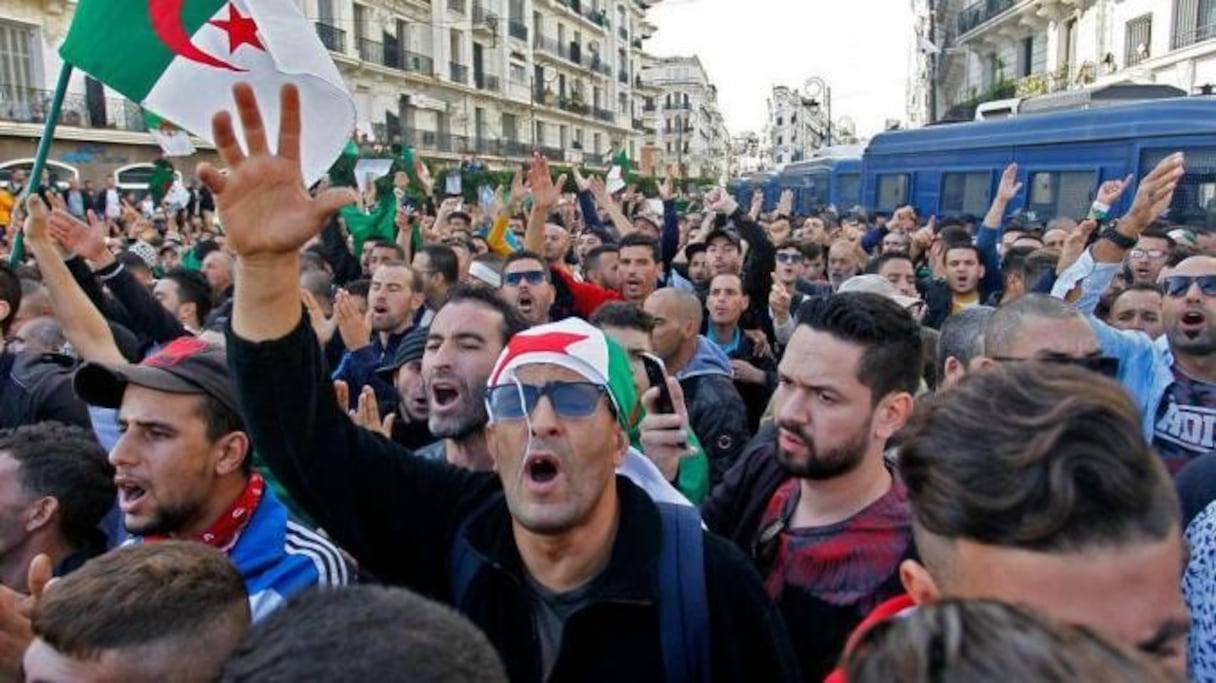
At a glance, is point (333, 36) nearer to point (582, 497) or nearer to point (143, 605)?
point (582, 497)

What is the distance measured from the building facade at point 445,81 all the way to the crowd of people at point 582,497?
36.1 feet

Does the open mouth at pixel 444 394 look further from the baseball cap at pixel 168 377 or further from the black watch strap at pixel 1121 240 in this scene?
the black watch strap at pixel 1121 240

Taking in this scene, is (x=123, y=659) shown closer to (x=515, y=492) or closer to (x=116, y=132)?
(x=515, y=492)

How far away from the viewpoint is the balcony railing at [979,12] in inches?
1163

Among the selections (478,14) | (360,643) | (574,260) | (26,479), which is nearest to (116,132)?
(574,260)

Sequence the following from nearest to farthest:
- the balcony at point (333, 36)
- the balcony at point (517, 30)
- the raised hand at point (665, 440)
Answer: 1. the raised hand at point (665, 440)
2. the balcony at point (333, 36)
3. the balcony at point (517, 30)

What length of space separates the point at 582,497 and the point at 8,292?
3.40 metres

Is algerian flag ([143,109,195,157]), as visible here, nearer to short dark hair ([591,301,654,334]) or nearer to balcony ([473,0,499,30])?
short dark hair ([591,301,654,334])

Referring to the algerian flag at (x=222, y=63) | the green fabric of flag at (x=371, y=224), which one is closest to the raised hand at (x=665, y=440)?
the algerian flag at (x=222, y=63)

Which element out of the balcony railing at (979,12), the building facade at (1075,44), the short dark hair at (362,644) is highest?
the balcony railing at (979,12)

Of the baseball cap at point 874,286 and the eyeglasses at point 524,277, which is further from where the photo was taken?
the eyeglasses at point 524,277

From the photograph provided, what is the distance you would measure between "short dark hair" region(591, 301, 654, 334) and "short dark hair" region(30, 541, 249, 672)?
242 cm

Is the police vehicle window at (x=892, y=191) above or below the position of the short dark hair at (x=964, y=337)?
above

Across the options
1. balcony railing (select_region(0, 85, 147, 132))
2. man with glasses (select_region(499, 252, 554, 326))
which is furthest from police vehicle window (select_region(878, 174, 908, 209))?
balcony railing (select_region(0, 85, 147, 132))
